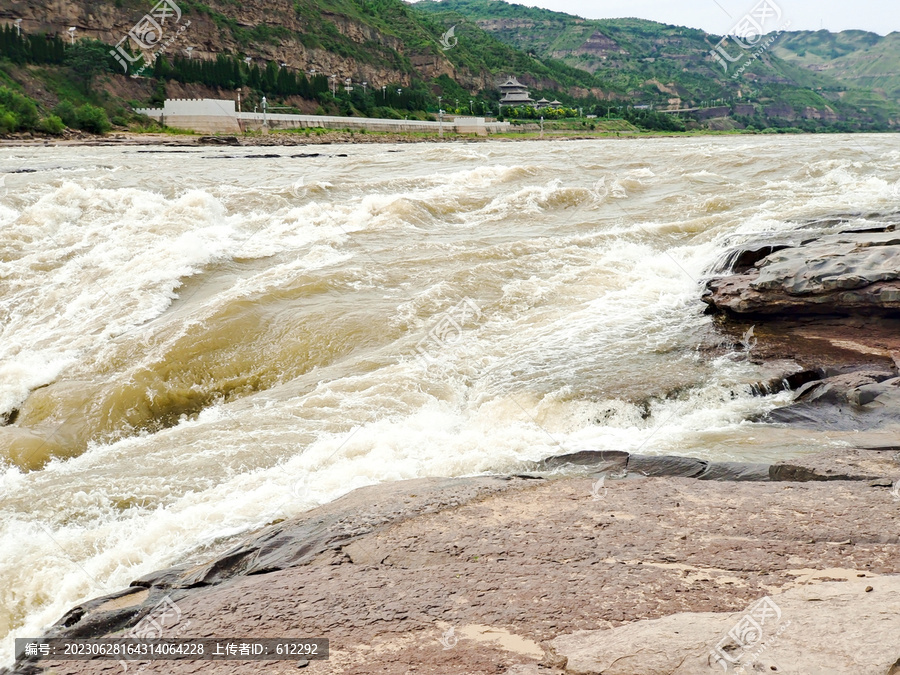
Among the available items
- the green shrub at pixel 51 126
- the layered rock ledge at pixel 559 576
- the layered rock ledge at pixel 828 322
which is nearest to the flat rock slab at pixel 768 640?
the layered rock ledge at pixel 559 576

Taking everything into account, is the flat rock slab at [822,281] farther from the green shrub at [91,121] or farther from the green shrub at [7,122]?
the green shrub at [91,121]

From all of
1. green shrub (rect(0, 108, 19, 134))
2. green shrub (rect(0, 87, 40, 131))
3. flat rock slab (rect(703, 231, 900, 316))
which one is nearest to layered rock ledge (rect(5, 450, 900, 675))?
flat rock slab (rect(703, 231, 900, 316))

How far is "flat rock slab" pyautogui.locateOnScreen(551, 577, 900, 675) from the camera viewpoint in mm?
2882

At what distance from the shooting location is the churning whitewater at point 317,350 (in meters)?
6.16

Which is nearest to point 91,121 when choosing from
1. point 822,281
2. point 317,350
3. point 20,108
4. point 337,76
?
point 20,108

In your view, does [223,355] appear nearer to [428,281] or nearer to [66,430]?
[66,430]

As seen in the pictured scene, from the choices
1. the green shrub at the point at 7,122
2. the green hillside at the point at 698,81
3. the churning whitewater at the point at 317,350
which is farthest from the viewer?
the green hillside at the point at 698,81

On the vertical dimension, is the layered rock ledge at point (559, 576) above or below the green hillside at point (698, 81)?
below

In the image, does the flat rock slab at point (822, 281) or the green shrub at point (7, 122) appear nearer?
the flat rock slab at point (822, 281)

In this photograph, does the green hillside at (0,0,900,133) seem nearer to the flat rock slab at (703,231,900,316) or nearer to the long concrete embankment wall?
the long concrete embankment wall

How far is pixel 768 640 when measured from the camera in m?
3.07

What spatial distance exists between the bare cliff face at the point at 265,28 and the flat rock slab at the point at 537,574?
7877 centimetres

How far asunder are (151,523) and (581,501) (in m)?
3.40

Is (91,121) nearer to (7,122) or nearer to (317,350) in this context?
(7,122)
